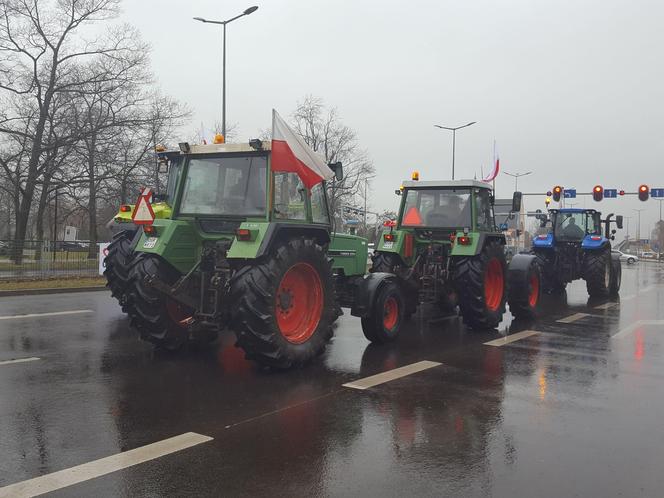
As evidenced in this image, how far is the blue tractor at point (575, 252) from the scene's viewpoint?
1554 centimetres


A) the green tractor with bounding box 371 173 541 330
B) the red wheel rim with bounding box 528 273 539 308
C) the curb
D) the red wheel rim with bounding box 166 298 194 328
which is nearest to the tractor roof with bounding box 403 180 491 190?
the green tractor with bounding box 371 173 541 330

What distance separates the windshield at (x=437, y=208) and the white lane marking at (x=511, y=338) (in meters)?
2.05

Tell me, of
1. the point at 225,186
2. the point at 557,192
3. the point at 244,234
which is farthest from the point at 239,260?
the point at 557,192

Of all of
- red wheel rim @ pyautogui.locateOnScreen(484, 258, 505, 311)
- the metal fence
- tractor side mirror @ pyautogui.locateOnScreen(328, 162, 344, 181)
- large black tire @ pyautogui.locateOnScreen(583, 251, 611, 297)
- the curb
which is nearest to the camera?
tractor side mirror @ pyautogui.locateOnScreen(328, 162, 344, 181)

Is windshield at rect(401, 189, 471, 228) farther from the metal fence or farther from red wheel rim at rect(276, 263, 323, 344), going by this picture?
the metal fence

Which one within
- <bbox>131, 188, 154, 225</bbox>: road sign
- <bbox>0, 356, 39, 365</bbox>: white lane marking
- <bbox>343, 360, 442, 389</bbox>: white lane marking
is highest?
<bbox>131, 188, 154, 225</bbox>: road sign

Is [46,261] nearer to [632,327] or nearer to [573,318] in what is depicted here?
[573,318]

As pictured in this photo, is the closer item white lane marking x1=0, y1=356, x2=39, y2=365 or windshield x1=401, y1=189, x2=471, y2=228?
white lane marking x1=0, y1=356, x2=39, y2=365

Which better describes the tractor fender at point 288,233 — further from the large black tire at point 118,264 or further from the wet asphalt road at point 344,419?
the large black tire at point 118,264

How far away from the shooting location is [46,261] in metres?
18.2

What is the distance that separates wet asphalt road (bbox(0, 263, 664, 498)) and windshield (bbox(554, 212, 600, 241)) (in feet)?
26.2

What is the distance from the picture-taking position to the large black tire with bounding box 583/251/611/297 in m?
15.3

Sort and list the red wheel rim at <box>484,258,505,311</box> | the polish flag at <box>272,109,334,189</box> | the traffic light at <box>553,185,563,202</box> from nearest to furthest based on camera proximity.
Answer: the polish flag at <box>272,109,334,189</box> → the red wheel rim at <box>484,258,505,311</box> → the traffic light at <box>553,185,563,202</box>

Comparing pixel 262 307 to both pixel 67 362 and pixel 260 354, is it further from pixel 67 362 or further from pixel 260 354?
pixel 67 362
